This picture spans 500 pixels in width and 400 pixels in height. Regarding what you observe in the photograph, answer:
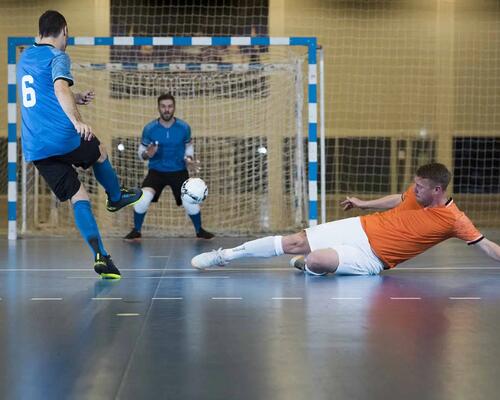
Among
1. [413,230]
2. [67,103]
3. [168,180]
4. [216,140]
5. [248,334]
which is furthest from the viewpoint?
[216,140]

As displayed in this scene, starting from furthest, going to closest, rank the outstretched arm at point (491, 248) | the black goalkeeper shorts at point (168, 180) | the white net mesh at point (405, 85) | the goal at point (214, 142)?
the white net mesh at point (405, 85)
the goal at point (214, 142)
the black goalkeeper shorts at point (168, 180)
the outstretched arm at point (491, 248)

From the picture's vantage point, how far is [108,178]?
209 inches

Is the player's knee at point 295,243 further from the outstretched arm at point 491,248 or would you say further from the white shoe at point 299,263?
the outstretched arm at point 491,248

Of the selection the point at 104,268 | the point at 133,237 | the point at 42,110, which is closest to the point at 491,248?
the point at 104,268

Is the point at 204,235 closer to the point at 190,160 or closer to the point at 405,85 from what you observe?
the point at 190,160

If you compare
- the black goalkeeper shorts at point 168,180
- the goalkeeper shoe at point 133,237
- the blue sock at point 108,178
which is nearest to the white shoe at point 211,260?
the blue sock at point 108,178

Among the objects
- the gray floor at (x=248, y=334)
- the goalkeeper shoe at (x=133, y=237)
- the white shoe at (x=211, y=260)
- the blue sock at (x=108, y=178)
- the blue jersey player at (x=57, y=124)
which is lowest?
the goalkeeper shoe at (x=133, y=237)

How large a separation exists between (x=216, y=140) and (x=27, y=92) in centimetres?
619

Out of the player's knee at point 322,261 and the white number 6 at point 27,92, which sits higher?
the white number 6 at point 27,92

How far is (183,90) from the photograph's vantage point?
1107cm

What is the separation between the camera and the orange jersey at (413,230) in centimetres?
493

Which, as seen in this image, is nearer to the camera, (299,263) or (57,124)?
(57,124)

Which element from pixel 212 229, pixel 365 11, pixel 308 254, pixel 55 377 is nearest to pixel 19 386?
pixel 55 377

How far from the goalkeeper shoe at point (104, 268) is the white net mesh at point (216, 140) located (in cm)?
460
